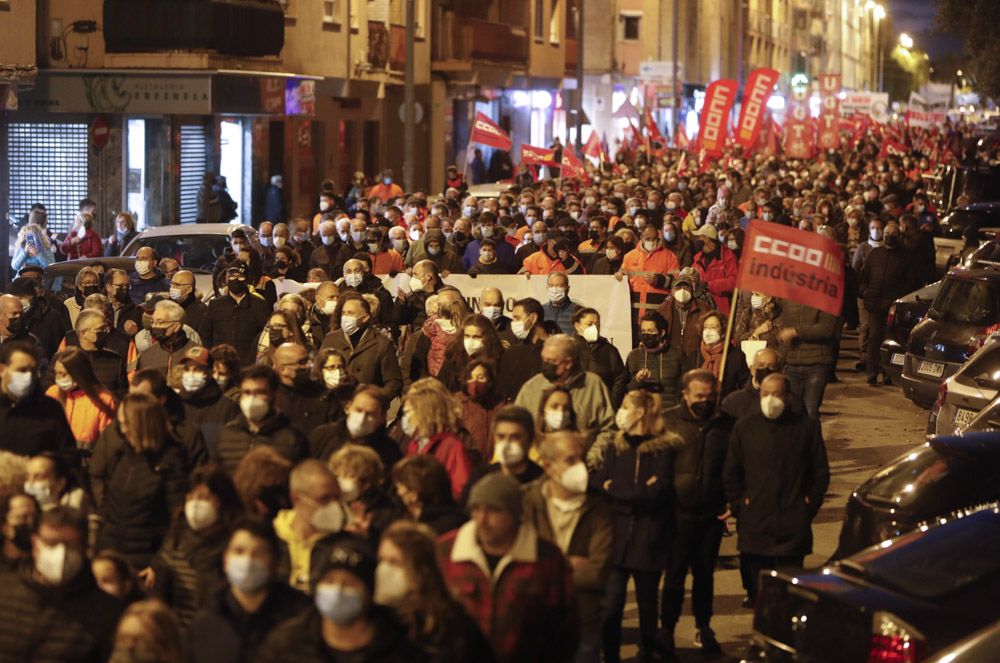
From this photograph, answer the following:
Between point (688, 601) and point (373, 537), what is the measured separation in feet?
13.6

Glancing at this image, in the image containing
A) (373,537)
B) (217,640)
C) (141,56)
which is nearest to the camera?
(217,640)

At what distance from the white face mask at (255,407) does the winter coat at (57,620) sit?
2.41 m

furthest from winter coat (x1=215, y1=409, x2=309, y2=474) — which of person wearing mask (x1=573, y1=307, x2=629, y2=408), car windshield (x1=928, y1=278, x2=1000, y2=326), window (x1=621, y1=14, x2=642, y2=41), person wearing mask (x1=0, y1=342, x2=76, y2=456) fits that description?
window (x1=621, y1=14, x2=642, y2=41)

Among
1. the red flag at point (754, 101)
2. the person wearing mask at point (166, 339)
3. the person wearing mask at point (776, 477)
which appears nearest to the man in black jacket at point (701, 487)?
the person wearing mask at point (776, 477)

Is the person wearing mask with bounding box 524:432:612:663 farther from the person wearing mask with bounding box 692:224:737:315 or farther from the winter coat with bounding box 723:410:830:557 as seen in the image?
the person wearing mask with bounding box 692:224:737:315

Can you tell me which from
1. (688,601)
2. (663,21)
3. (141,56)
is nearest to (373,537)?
(688,601)

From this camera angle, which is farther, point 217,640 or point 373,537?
point 373,537

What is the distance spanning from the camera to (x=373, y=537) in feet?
24.4

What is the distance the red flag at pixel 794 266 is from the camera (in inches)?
491

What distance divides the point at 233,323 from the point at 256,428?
5116mm

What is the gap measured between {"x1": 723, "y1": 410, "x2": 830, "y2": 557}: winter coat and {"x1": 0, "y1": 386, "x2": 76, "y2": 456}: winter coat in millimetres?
3430

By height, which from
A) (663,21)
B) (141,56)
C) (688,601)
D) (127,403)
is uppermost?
(663,21)

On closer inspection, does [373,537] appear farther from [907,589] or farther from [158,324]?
[158,324]

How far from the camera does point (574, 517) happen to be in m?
7.90
